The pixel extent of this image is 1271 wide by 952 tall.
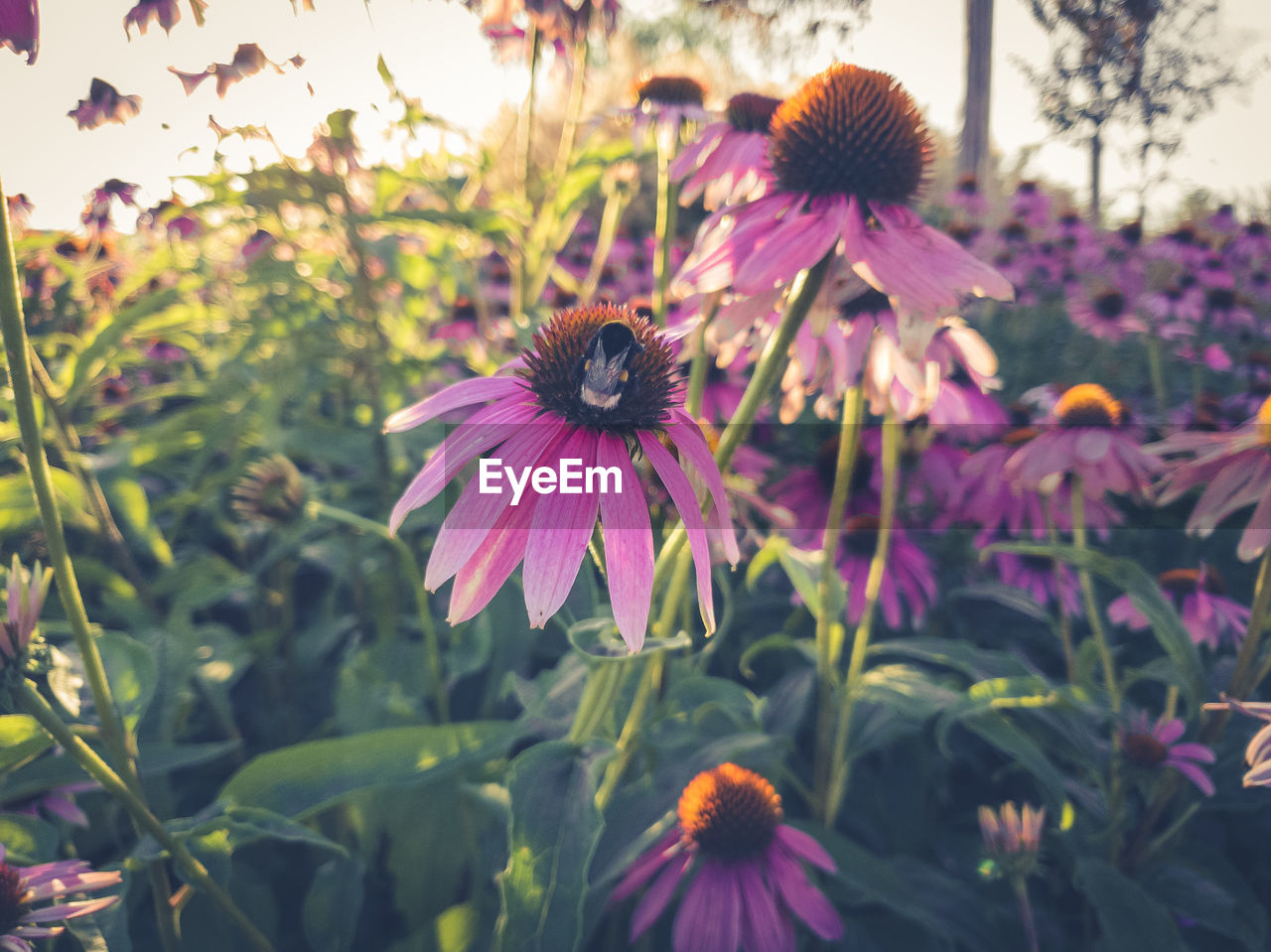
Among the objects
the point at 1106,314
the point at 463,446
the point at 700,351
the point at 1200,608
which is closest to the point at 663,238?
the point at 700,351

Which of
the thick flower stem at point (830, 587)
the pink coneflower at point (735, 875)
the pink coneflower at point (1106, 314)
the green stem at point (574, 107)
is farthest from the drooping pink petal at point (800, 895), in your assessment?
the pink coneflower at point (1106, 314)

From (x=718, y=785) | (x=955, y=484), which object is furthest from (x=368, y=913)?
(x=955, y=484)

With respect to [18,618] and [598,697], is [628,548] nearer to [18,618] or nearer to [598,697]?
[598,697]

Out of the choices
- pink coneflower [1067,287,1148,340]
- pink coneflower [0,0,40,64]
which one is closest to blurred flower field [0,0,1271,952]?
pink coneflower [0,0,40,64]

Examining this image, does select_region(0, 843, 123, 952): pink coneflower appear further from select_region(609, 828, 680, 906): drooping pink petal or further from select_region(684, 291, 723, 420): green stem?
select_region(684, 291, 723, 420): green stem

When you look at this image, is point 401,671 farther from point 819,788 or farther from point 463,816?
point 819,788
